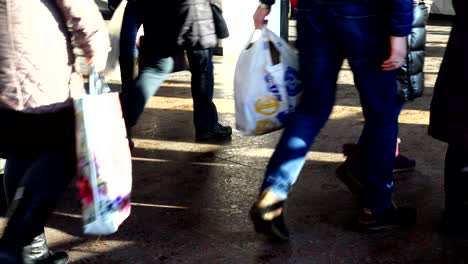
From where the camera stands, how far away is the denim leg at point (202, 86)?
19.7 feet

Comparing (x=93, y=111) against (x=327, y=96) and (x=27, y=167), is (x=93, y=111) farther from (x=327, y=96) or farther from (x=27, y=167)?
(x=327, y=96)

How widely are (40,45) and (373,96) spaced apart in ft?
5.14

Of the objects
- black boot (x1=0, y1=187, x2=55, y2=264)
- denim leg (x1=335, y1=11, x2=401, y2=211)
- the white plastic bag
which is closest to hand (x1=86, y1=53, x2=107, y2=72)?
black boot (x1=0, y1=187, x2=55, y2=264)

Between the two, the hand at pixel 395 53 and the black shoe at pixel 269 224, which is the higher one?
the hand at pixel 395 53

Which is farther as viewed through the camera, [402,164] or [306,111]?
[402,164]

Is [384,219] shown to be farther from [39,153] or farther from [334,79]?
[39,153]

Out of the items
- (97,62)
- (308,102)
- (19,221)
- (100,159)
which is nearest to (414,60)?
(308,102)

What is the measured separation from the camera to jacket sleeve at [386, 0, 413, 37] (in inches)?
152

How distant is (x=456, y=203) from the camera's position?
432 centimetres

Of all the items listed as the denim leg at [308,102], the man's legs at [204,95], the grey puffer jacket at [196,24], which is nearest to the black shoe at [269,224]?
the denim leg at [308,102]

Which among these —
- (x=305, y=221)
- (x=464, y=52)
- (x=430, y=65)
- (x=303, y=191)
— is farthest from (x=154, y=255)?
(x=430, y=65)

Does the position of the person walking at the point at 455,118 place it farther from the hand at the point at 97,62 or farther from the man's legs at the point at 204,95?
the man's legs at the point at 204,95

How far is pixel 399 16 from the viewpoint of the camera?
3863 mm

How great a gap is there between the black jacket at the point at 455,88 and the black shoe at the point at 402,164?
1.20 m
